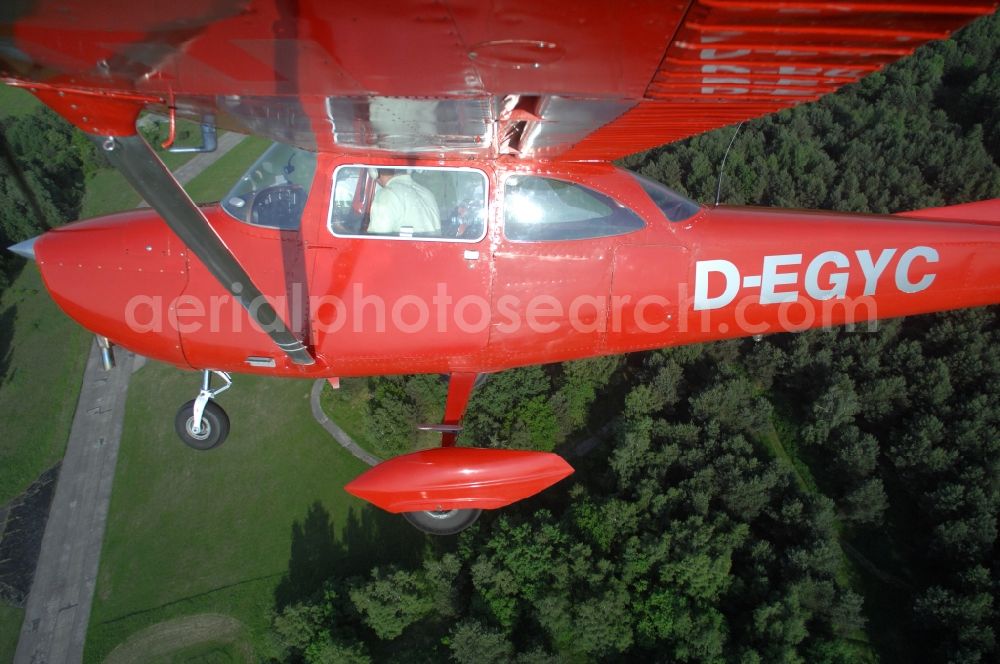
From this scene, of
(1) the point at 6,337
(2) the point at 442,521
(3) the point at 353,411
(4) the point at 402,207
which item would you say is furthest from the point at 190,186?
(4) the point at 402,207

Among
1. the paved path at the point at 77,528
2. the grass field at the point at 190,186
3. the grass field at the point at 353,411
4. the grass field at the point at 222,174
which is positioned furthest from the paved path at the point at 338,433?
the grass field at the point at 222,174

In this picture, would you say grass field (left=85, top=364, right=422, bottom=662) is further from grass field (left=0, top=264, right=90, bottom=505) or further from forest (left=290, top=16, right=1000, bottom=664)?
grass field (left=0, top=264, right=90, bottom=505)

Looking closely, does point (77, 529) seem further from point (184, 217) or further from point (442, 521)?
point (184, 217)

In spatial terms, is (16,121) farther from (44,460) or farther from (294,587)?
(294,587)

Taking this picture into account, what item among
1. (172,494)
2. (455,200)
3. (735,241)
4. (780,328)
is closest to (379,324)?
(455,200)

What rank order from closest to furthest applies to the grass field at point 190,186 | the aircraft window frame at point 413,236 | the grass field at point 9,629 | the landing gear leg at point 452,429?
1. the aircraft window frame at point 413,236
2. the landing gear leg at point 452,429
3. the grass field at point 9,629
4. the grass field at point 190,186

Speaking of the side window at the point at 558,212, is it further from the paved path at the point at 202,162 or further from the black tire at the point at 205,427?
the paved path at the point at 202,162
